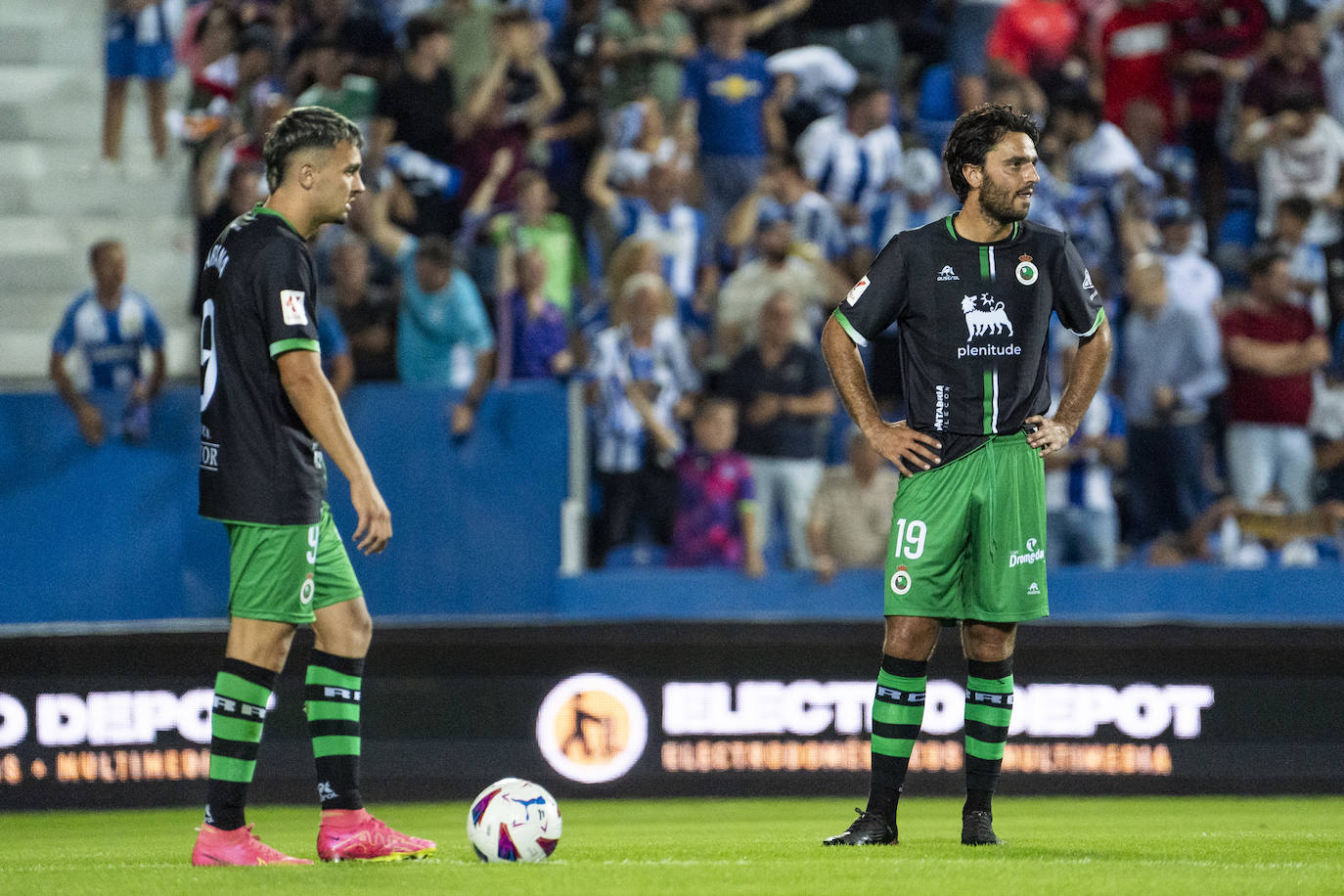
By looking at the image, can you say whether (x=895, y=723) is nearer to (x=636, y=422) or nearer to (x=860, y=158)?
(x=636, y=422)

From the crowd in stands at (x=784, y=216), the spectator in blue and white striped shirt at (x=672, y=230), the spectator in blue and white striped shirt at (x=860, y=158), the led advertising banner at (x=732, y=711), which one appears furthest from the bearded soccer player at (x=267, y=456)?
the spectator in blue and white striped shirt at (x=860, y=158)

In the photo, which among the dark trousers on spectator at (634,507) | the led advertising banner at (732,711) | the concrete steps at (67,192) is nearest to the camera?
the led advertising banner at (732,711)

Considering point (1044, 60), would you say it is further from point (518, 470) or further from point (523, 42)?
point (518, 470)

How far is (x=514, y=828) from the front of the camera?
4.96 meters

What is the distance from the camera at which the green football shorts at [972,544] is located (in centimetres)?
509

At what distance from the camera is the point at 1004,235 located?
5.22m

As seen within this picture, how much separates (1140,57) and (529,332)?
4.99m

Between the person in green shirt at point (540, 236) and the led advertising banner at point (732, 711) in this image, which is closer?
the led advertising banner at point (732, 711)

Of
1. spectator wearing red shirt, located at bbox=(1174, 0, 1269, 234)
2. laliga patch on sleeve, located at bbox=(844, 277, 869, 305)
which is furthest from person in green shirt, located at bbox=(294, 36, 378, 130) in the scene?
laliga patch on sleeve, located at bbox=(844, 277, 869, 305)

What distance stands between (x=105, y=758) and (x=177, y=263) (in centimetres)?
458

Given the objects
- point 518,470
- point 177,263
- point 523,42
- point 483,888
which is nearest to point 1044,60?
point 523,42

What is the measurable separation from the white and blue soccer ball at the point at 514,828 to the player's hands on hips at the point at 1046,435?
5.80 ft

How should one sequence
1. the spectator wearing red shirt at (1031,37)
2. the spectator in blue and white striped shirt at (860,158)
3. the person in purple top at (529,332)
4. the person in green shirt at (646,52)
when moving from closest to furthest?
the person in purple top at (529,332), the spectator in blue and white striped shirt at (860,158), the person in green shirt at (646,52), the spectator wearing red shirt at (1031,37)

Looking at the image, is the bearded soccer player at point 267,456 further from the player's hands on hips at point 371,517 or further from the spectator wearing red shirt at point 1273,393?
the spectator wearing red shirt at point 1273,393
